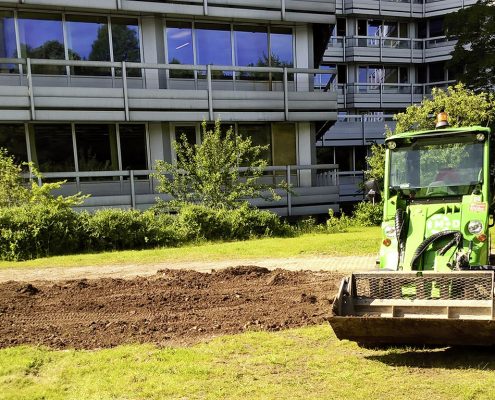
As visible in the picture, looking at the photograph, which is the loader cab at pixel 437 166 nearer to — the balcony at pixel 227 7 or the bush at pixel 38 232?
the bush at pixel 38 232

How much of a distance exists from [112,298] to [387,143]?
17.3ft

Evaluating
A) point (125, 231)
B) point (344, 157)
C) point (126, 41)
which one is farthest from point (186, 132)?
point (344, 157)

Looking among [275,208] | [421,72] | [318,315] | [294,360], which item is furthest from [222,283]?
[421,72]

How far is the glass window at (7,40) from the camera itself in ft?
56.8

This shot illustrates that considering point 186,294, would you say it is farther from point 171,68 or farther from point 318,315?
point 171,68

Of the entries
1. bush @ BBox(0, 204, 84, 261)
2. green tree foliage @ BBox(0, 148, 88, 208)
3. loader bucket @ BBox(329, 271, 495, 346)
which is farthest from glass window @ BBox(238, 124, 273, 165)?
loader bucket @ BBox(329, 271, 495, 346)

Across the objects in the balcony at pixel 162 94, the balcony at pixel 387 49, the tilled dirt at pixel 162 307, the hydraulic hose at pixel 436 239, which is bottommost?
the tilled dirt at pixel 162 307

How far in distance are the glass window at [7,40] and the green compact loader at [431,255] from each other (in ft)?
51.6

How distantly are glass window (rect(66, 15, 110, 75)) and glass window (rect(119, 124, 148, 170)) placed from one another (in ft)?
7.90

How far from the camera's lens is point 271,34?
2020 centimetres

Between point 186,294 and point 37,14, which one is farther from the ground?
point 37,14

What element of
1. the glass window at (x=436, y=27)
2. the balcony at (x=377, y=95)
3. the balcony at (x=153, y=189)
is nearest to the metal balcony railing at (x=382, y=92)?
the balcony at (x=377, y=95)

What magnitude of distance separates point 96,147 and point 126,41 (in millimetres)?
4458

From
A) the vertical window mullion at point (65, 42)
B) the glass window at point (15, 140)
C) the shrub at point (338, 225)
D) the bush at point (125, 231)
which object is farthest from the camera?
the vertical window mullion at point (65, 42)
